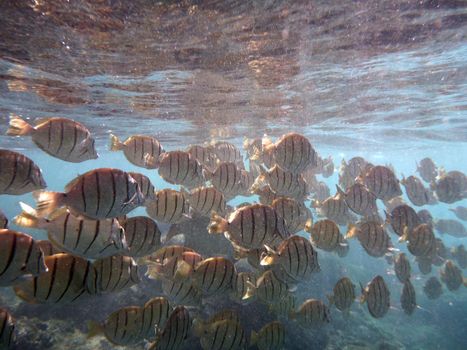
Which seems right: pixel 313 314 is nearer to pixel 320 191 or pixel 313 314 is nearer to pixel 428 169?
pixel 320 191

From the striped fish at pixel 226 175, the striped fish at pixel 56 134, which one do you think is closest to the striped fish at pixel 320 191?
the striped fish at pixel 226 175

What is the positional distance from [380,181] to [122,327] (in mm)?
5717

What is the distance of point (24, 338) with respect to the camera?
962 cm

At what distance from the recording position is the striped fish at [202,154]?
8.98 metres

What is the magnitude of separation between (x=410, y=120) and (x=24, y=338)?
86.7 ft

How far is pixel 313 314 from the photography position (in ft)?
24.2

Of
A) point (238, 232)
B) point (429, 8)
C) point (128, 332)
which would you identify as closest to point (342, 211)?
point (238, 232)

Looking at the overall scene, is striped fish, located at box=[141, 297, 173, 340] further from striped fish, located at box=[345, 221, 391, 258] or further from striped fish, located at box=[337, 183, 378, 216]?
striped fish, located at box=[337, 183, 378, 216]

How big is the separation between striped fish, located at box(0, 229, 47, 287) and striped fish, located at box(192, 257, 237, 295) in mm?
2508

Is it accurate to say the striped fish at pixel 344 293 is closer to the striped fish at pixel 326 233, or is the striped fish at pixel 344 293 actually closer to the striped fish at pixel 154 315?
the striped fish at pixel 326 233

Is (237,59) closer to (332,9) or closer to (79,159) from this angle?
(332,9)

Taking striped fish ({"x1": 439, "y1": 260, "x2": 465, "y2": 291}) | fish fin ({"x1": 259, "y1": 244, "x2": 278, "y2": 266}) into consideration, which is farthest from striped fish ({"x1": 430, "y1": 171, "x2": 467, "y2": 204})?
fish fin ({"x1": 259, "y1": 244, "x2": 278, "y2": 266})

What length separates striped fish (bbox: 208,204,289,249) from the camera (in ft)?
16.7

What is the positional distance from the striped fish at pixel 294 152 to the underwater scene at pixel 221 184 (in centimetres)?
3
